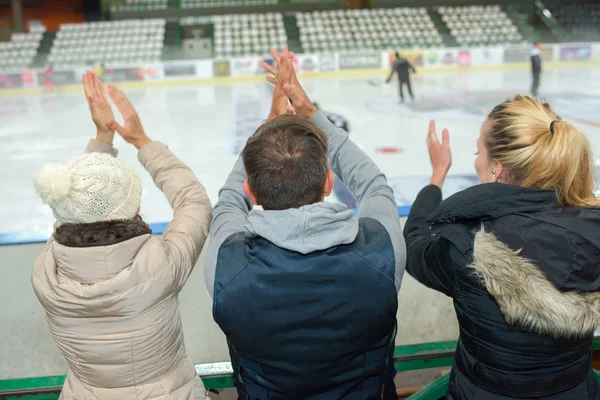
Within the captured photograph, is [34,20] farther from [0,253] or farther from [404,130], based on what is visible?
[0,253]

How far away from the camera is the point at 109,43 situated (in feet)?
→ 44.6

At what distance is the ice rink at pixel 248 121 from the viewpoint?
4.11 m

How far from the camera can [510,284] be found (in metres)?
1.04

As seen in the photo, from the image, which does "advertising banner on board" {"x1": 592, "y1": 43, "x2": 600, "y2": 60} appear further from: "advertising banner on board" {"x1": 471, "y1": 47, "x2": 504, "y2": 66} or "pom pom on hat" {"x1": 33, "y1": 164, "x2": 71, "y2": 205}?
"pom pom on hat" {"x1": 33, "y1": 164, "x2": 71, "y2": 205}

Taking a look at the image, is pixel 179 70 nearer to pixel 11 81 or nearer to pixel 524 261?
pixel 11 81

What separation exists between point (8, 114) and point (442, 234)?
8631 mm

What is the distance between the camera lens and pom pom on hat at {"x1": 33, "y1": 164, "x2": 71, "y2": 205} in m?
1.01

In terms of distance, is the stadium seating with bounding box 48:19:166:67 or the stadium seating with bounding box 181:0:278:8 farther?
the stadium seating with bounding box 181:0:278:8

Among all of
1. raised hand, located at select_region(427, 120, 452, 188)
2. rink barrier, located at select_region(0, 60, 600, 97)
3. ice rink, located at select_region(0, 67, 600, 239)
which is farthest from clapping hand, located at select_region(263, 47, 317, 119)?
rink barrier, located at select_region(0, 60, 600, 97)

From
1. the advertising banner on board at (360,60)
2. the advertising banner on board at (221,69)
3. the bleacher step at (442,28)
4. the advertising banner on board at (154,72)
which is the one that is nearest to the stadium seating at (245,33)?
the advertising banner on board at (221,69)

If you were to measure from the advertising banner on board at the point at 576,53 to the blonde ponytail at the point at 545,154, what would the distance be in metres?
13.1

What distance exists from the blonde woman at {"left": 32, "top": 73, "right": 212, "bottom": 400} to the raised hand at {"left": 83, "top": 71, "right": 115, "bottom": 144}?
529mm

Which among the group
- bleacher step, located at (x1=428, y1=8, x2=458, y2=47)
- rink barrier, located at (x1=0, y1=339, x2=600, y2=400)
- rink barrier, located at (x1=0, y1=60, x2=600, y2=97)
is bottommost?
rink barrier, located at (x1=0, y1=60, x2=600, y2=97)

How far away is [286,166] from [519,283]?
1.55ft
